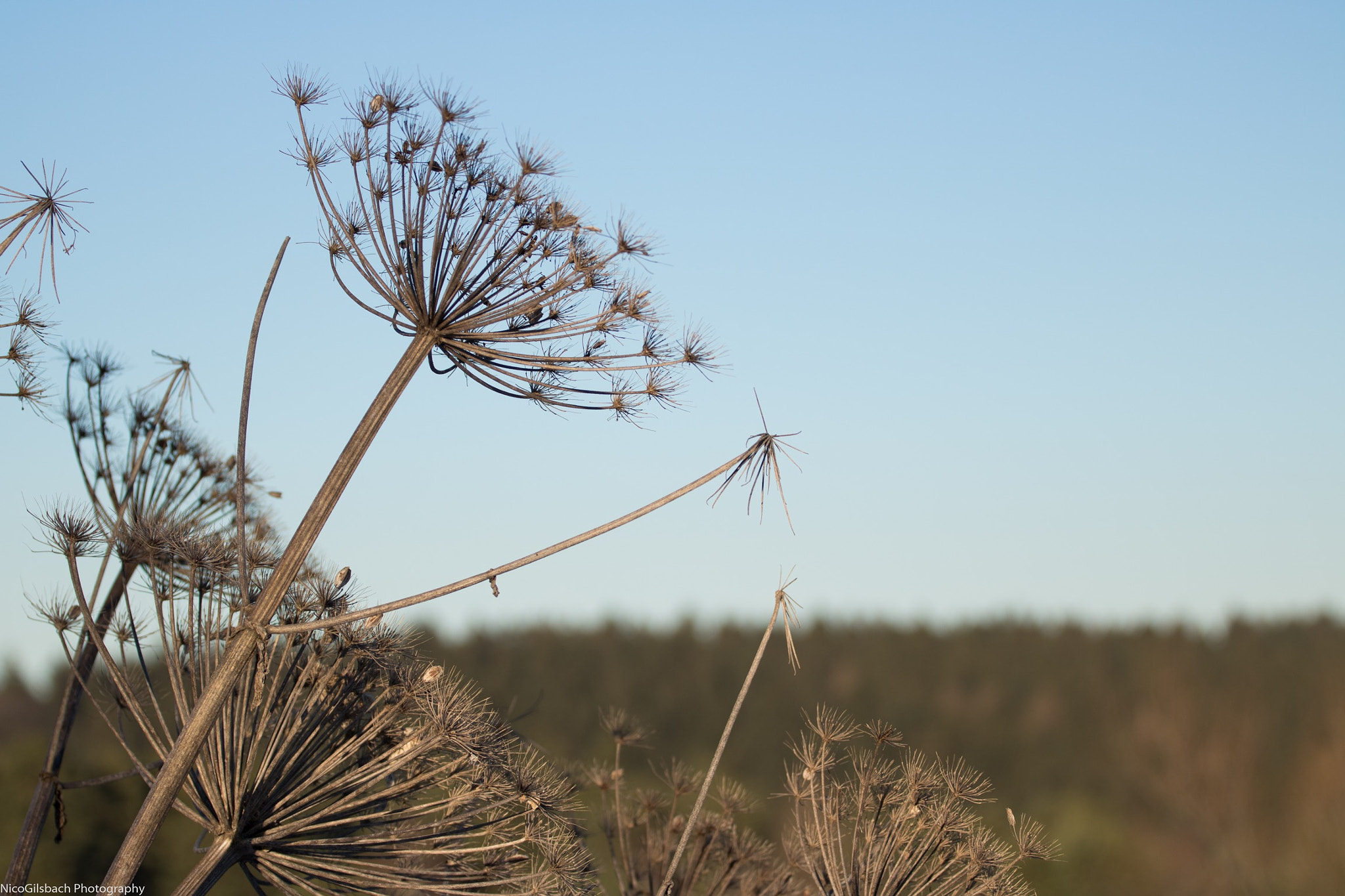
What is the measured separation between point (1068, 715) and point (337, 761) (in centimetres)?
6362

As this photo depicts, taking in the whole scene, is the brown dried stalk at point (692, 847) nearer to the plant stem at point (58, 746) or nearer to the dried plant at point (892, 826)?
the dried plant at point (892, 826)

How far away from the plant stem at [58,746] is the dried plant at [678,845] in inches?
162

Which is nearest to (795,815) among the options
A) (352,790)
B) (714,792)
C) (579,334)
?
(714,792)

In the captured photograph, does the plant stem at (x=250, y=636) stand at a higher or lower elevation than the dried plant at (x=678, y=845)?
higher

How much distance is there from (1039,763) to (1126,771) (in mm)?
4153

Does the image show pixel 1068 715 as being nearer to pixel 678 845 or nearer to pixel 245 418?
pixel 678 845

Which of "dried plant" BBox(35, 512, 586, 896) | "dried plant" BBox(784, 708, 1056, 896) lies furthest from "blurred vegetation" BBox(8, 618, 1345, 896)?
"dried plant" BBox(35, 512, 586, 896)

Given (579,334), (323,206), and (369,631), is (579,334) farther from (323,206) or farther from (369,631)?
(369,631)

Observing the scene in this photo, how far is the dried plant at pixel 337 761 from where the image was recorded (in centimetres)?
730

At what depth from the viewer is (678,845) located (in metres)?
9.07

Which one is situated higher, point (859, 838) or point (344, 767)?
point (344, 767)

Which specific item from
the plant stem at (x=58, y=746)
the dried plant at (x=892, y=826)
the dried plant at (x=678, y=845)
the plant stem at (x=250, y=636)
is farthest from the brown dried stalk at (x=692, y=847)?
the plant stem at (x=58, y=746)

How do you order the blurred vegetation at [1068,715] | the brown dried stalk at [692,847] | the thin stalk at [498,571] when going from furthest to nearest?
the blurred vegetation at [1068,715], the brown dried stalk at [692,847], the thin stalk at [498,571]

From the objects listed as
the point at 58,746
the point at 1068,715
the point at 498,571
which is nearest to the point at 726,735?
the point at 498,571
